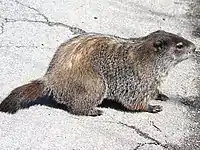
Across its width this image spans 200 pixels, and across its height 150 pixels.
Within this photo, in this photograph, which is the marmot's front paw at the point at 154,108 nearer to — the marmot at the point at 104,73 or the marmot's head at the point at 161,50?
the marmot at the point at 104,73

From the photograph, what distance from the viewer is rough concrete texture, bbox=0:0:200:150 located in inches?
197

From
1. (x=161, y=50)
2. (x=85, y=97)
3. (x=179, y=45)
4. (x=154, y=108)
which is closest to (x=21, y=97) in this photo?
(x=85, y=97)

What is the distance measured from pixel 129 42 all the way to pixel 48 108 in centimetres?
103

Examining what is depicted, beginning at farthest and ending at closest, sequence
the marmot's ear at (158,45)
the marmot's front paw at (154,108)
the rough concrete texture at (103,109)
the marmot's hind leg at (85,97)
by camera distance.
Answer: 1. the marmot's front paw at (154,108)
2. the marmot's ear at (158,45)
3. the marmot's hind leg at (85,97)
4. the rough concrete texture at (103,109)

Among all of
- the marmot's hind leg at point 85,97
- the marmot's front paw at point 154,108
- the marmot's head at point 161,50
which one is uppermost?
the marmot's head at point 161,50

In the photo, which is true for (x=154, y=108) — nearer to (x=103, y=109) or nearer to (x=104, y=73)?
(x=103, y=109)

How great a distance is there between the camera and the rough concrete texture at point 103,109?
16.4ft

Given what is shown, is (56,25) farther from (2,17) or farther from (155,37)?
(155,37)

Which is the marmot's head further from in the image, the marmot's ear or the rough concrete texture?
the rough concrete texture

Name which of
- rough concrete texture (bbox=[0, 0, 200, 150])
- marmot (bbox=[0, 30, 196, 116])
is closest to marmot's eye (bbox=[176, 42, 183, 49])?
marmot (bbox=[0, 30, 196, 116])

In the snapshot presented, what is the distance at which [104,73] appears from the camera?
5.30m

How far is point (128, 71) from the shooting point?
539 centimetres

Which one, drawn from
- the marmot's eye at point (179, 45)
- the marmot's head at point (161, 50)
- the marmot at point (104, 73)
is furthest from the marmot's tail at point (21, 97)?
the marmot's eye at point (179, 45)

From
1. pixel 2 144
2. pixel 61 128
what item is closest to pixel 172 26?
pixel 61 128
